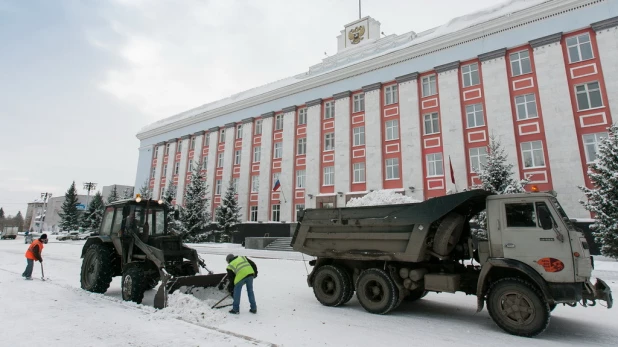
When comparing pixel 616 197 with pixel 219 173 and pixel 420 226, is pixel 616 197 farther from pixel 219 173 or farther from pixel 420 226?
pixel 219 173

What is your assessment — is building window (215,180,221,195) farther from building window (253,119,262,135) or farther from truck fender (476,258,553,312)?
truck fender (476,258,553,312)

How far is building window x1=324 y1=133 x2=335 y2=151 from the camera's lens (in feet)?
101

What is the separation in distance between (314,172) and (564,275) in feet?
84.2

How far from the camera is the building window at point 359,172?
28359 millimetres

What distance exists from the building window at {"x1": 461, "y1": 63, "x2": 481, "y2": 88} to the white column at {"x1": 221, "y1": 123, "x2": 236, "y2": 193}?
24.4 meters

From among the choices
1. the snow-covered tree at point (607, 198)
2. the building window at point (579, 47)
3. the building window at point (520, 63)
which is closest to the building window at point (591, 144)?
the snow-covered tree at point (607, 198)

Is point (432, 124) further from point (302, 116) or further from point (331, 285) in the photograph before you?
point (331, 285)

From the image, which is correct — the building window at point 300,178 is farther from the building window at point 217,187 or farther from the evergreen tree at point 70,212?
the evergreen tree at point 70,212

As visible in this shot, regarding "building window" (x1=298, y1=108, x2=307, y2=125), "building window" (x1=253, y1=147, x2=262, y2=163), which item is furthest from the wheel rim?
"building window" (x1=253, y1=147, x2=262, y2=163)

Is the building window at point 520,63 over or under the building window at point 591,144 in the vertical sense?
over

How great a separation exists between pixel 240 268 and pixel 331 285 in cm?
239

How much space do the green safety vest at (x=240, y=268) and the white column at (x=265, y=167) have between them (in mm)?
25670

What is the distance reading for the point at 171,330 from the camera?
220 inches

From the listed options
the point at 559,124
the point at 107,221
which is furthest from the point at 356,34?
the point at 107,221
